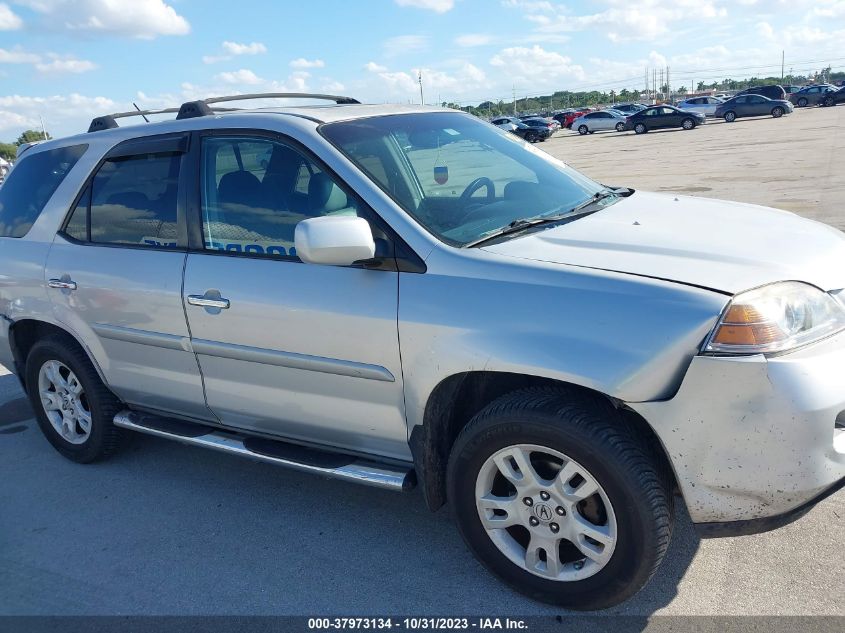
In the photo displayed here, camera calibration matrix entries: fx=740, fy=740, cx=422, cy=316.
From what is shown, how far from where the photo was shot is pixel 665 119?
41219 mm

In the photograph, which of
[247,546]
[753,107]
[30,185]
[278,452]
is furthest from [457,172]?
[753,107]

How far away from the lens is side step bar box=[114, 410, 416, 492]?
3160mm

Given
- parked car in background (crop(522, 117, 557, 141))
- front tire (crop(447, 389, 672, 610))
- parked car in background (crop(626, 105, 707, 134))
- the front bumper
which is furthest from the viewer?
parked car in background (crop(522, 117, 557, 141))

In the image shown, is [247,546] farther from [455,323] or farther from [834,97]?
[834,97]

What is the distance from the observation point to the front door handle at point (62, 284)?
4078 millimetres

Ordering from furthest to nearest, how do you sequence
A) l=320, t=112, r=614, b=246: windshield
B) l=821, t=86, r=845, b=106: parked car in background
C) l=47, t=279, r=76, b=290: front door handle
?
l=821, t=86, r=845, b=106: parked car in background
l=47, t=279, r=76, b=290: front door handle
l=320, t=112, r=614, b=246: windshield

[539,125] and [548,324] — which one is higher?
[539,125]

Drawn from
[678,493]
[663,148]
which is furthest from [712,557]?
[663,148]

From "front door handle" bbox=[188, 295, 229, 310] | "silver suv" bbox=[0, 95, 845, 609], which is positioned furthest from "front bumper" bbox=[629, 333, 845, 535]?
"front door handle" bbox=[188, 295, 229, 310]

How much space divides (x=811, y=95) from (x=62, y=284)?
54.8 metres

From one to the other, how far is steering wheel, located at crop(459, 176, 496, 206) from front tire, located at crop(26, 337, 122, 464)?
2.39m

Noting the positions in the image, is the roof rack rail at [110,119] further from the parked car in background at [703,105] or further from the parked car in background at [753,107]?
the parked car in background at [703,105]

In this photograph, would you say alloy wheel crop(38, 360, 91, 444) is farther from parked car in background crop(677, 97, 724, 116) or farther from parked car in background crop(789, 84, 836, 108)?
parked car in background crop(789, 84, 836, 108)

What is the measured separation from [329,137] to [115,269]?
56.1 inches
